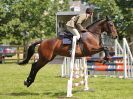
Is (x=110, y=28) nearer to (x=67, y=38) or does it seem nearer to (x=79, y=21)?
(x=79, y=21)

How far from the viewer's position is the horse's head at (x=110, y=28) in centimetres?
1245

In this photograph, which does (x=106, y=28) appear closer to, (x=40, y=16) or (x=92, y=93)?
(x=92, y=93)

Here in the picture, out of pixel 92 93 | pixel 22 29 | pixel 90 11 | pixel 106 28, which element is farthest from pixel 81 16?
pixel 22 29

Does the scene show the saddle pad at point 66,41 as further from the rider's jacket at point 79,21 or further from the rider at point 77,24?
the rider's jacket at point 79,21

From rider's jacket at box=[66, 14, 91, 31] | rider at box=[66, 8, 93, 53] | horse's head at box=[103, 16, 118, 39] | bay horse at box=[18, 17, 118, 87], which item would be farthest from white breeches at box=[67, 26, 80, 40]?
horse's head at box=[103, 16, 118, 39]

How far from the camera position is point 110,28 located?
1245cm

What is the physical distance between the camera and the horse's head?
40.8ft

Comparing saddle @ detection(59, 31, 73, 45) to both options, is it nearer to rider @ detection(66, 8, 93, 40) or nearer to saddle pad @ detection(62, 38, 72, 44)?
saddle pad @ detection(62, 38, 72, 44)

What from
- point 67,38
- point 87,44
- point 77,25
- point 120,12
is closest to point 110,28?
point 87,44

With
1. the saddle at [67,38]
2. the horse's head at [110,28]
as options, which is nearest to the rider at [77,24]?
the saddle at [67,38]

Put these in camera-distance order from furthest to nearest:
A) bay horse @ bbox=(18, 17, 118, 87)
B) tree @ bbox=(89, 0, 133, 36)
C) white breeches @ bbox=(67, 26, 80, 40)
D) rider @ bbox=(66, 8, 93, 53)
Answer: tree @ bbox=(89, 0, 133, 36) → bay horse @ bbox=(18, 17, 118, 87) → white breeches @ bbox=(67, 26, 80, 40) → rider @ bbox=(66, 8, 93, 53)

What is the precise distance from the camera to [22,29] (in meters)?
41.4

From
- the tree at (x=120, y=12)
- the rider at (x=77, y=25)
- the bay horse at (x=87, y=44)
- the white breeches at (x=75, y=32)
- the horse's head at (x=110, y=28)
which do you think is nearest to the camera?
the rider at (x=77, y=25)

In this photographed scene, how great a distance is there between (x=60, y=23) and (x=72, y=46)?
33.2m
